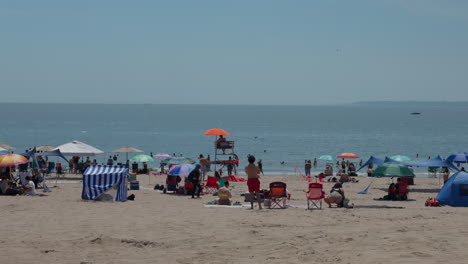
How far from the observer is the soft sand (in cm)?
877

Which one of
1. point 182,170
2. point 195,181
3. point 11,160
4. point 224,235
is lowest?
point 224,235

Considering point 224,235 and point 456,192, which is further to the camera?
point 456,192

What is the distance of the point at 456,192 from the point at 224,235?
29.0 ft

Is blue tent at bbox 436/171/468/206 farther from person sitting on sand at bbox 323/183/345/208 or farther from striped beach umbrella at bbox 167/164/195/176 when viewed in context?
striped beach umbrella at bbox 167/164/195/176

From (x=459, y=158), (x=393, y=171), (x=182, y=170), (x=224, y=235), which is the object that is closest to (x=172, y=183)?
(x=182, y=170)

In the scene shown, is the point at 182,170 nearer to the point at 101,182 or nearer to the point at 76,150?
the point at 101,182

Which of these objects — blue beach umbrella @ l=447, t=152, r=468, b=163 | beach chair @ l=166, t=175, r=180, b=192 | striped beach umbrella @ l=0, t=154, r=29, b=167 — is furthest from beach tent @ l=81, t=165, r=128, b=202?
blue beach umbrella @ l=447, t=152, r=468, b=163

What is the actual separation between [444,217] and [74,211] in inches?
322

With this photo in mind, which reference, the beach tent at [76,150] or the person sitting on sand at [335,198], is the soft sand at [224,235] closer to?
the person sitting on sand at [335,198]

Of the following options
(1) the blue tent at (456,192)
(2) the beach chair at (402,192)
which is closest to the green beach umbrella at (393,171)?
(2) the beach chair at (402,192)

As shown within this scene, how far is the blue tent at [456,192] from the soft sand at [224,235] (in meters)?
1.67

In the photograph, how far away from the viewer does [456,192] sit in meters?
16.5

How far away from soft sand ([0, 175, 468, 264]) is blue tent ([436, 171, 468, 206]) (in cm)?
167

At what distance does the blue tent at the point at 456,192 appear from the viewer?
53.7ft
